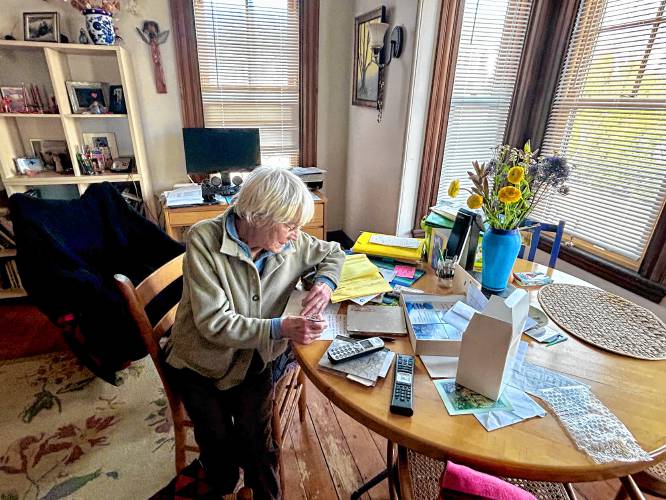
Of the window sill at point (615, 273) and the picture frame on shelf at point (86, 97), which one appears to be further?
the picture frame on shelf at point (86, 97)

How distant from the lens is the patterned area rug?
1.36m

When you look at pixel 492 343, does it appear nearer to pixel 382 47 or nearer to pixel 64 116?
pixel 382 47

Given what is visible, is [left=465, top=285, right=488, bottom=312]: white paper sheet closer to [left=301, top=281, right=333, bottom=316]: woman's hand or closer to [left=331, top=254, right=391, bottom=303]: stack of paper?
[left=331, top=254, right=391, bottom=303]: stack of paper

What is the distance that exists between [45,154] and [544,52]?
10.9 feet

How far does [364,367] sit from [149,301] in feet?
2.30

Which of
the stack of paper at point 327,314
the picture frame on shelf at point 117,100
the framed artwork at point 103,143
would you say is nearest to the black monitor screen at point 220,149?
the picture frame on shelf at point 117,100

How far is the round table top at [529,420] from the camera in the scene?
2.17 ft

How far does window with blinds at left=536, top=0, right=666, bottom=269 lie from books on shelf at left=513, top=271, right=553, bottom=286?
2.73 feet

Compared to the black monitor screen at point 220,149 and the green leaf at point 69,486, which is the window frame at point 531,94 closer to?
the black monitor screen at point 220,149

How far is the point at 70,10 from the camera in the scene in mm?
2297

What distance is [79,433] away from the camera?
61.6 inches

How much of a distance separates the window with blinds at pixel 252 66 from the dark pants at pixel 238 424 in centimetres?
225

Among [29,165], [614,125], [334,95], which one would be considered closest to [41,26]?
[29,165]

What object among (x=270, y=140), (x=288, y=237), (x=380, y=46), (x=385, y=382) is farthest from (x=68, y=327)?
(x=380, y=46)
